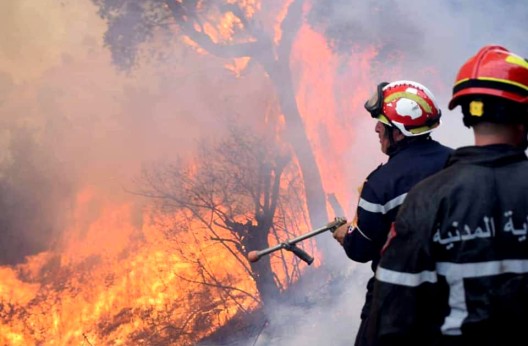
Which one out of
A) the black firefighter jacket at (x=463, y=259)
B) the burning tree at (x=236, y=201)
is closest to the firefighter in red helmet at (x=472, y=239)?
the black firefighter jacket at (x=463, y=259)

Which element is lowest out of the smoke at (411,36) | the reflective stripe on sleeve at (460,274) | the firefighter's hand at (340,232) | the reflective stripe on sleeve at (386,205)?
the reflective stripe on sleeve at (460,274)

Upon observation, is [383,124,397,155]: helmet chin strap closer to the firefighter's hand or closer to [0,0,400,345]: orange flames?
the firefighter's hand

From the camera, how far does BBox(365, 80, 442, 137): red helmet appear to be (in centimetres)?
303

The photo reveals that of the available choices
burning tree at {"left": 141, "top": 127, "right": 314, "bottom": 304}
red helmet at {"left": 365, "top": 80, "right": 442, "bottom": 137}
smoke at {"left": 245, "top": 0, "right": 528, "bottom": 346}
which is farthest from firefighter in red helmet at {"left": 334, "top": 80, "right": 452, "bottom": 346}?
smoke at {"left": 245, "top": 0, "right": 528, "bottom": 346}

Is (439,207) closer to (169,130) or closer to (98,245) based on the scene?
(98,245)

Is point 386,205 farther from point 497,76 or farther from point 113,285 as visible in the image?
point 113,285

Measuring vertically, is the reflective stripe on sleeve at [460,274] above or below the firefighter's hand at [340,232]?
below

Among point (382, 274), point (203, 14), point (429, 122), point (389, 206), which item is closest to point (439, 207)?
point (382, 274)

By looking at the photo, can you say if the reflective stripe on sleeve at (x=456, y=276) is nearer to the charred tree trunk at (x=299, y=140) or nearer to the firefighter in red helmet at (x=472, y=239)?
the firefighter in red helmet at (x=472, y=239)

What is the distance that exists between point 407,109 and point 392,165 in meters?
0.39

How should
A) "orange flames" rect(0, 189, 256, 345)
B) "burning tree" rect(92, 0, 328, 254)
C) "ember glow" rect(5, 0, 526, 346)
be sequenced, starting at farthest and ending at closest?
"burning tree" rect(92, 0, 328, 254), "ember glow" rect(5, 0, 526, 346), "orange flames" rect(0, 189, 256, 345)

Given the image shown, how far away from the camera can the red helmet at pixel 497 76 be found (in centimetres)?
170

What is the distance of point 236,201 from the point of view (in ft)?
27.7

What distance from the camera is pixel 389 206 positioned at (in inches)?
108
